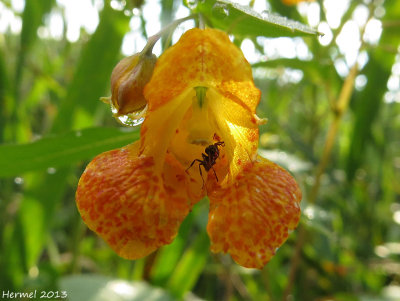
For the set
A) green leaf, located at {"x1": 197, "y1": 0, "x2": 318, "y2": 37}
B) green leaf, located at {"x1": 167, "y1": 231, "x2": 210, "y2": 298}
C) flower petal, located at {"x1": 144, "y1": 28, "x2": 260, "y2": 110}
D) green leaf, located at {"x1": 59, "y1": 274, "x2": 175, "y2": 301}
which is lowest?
green leaf, located at {"x1": 167, "y1": 231, "x2": 210, "y2": 298}

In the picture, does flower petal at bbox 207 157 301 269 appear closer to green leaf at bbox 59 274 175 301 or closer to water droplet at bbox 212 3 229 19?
water droplet at bbox 212 3 229 19

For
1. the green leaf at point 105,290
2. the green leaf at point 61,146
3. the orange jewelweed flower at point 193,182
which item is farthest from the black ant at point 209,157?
the green leaf at point 105,290

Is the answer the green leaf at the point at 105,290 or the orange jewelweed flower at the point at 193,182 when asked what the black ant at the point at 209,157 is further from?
the green leaf at the point at 105,290

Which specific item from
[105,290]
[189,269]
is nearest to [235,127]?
[105,290]

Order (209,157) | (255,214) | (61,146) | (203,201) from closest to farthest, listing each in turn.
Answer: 1. (255,214)
2. (209,157)
3. (61,146)
4. (203,201)

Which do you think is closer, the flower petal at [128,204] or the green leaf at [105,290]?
the flower petal at [128,204]

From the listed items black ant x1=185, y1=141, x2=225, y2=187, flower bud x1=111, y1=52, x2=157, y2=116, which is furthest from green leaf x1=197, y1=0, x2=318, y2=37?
black ant x1=185, y1=141, x2=225, y2=187

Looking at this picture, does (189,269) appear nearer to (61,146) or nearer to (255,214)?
(61,146)
